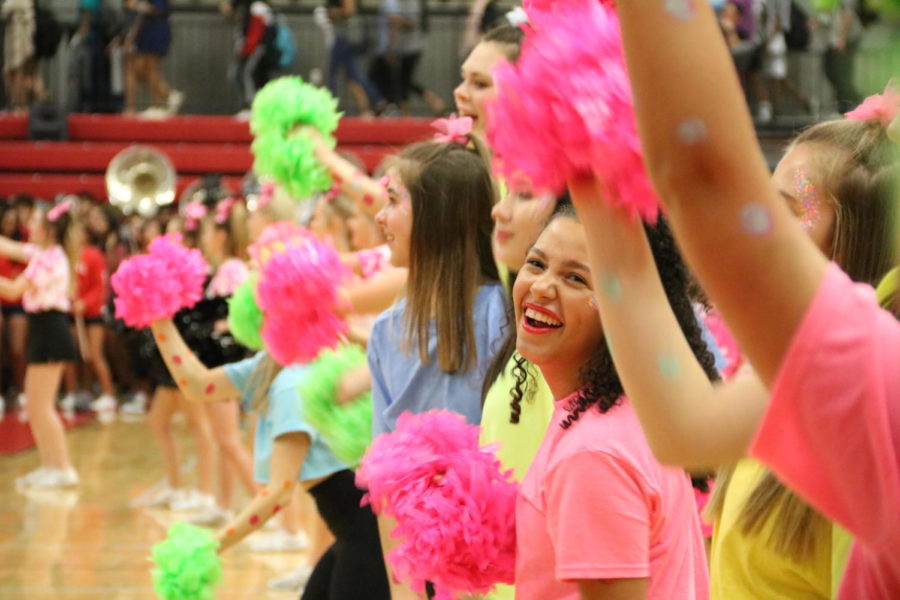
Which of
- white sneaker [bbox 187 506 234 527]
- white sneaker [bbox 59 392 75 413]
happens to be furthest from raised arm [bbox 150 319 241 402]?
white sneaker [bbox 59 392 75 413]

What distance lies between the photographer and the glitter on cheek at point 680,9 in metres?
0.56

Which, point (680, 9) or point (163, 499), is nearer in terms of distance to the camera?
point (680, 9)

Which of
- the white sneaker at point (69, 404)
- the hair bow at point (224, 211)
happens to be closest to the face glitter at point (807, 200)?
the hair bow at point (224, 211)

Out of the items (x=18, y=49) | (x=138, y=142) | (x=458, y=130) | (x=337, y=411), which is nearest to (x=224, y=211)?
(x=337, y=411)

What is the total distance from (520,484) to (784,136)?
33.9 ft

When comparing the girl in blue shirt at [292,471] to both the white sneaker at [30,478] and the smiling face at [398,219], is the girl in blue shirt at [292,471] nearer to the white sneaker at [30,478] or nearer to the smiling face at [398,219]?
the smiling face at [398,219]

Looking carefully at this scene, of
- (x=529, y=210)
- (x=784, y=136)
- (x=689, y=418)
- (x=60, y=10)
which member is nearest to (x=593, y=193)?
(x=689, y=418)

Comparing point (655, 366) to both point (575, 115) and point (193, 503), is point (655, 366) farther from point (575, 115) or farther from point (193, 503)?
point (193, 503)

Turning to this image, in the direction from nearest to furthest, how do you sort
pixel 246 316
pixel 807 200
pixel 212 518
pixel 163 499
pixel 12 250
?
pixel 807 200 < pixel 246 316 < pixel 212 518 < pixel 163 499 < pixel 12 250

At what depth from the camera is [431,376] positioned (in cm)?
233

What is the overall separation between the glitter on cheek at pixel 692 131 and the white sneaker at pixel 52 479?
23.5 feet

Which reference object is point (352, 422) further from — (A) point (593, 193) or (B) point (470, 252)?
(A) point (593, 193)

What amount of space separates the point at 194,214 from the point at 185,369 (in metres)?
3.74

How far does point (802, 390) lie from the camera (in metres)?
0.55
